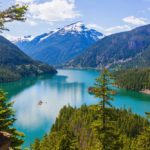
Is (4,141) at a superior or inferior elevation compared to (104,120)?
superior

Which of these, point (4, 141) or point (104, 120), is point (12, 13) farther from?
point (104, 120)

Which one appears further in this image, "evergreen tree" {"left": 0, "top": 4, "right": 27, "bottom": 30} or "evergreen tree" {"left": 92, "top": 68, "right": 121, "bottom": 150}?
"evergreen tree" {"left": 92, "top": 68, "right": 121, "bottom": 150}

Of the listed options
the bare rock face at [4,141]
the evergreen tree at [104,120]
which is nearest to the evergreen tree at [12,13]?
the bare rock face at [4,141]

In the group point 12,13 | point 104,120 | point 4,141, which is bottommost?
point 104,120

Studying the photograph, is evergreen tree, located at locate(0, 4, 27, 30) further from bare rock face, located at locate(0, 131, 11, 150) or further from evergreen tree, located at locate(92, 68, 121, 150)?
evergreen tree, located at locate(92, 68, 121, 150)

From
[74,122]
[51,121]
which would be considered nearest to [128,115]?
[74,122]

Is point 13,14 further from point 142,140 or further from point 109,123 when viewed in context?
point 142,140

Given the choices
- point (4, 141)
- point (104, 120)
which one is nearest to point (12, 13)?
point (4, 141)

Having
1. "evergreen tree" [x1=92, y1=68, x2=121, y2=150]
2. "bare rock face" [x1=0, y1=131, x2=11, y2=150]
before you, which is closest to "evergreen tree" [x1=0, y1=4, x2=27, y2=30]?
"bare rock face" [x1=0, y1=131, x2=11, y2=150]

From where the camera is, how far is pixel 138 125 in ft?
420

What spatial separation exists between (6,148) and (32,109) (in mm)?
168015

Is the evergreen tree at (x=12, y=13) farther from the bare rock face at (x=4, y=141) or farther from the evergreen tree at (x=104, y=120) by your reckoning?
the evergreen tree at (x=104, y=120)

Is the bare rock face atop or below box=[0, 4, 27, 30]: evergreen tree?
below

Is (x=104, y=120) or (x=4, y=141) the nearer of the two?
(x=4, y=141)
